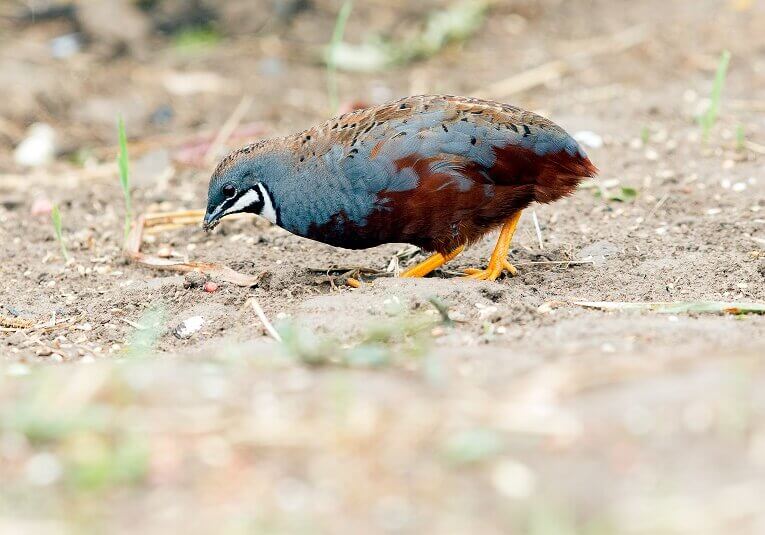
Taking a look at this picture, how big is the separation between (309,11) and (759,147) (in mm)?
4650

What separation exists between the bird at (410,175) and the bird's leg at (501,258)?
0.04 feet

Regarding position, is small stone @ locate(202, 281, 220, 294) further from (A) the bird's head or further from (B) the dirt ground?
(A) the bird's head

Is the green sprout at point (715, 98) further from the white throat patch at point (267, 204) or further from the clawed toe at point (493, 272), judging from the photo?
the white throat patch at point (267, 204)

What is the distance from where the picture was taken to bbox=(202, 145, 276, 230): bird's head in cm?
529

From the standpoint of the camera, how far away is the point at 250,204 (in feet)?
17.6

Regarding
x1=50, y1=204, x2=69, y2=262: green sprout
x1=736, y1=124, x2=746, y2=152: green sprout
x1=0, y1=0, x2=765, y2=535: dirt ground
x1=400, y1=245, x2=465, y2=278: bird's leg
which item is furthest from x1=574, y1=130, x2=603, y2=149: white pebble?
x1=50, y1=204, x2=69, y2=262: green sprout

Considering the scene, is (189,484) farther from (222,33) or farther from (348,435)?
(222,33)

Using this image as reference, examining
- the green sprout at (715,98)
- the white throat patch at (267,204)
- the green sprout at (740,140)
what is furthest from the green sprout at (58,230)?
the green sprout at (740,140)

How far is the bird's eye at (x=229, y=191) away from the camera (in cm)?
A: 533

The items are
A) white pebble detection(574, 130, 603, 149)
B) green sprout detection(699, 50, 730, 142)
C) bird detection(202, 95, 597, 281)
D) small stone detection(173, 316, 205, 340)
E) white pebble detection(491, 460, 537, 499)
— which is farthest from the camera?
white pebble detection(574, 130, 603, 149)

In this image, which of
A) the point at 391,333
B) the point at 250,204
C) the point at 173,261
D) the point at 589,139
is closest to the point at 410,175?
the point at 250,204

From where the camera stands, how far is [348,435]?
292 cm

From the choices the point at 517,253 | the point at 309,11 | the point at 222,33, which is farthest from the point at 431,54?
the point at 517,253

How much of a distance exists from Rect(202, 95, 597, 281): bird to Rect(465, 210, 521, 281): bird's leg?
0.04 ft
